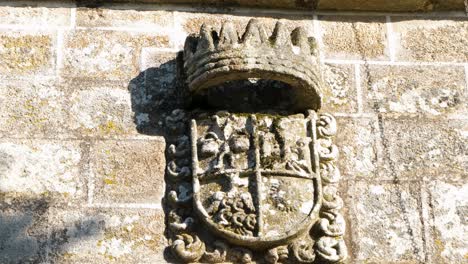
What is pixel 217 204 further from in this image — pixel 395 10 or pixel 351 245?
pixel 395 10

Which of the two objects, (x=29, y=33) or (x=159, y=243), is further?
(x=29, y=33)

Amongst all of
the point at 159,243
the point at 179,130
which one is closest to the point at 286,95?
the point at 179,130

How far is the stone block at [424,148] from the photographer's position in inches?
193

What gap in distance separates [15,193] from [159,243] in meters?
0.54

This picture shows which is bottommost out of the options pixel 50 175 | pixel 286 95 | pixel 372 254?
pixel 372 254

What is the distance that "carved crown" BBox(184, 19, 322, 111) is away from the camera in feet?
15.5

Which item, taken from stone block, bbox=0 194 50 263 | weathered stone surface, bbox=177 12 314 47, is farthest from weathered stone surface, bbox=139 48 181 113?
stone block, bbox=0 194 50 263

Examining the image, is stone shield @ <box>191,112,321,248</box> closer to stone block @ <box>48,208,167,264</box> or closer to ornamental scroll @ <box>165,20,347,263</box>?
ornamental scroll @ <box>165,20,347,263</box>

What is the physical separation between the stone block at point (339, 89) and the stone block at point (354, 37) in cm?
6

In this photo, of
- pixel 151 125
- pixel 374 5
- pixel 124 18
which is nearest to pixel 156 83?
pixel 151 125

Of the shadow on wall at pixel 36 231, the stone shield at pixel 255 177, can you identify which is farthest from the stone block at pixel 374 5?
the shadow on wall at pixel 36 231

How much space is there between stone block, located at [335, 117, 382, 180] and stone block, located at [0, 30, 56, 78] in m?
1.13

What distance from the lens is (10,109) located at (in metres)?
4.88

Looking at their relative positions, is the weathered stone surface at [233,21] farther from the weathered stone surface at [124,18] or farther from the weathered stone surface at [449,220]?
the weathered stone surface at [449,220]
